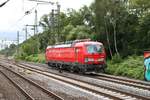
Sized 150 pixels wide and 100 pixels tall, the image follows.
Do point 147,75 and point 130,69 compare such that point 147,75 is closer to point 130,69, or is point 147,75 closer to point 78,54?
point 130,69

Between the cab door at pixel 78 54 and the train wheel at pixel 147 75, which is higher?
the cab door at pixel 78 54

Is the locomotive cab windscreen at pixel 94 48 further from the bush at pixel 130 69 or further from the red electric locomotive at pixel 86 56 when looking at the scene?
the bush at pixel 130 69

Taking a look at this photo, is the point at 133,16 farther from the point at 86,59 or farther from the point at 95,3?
the point at 86,59

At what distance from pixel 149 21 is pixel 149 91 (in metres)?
20.1

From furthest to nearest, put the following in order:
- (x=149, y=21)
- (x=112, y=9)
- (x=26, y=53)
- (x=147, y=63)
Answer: (x=26, y=53)
(x=112, y=9)
(x=149, y=21)
(x=147, y=63)

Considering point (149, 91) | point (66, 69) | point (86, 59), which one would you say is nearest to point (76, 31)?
point (66, 69)

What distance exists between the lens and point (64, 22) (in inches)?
3280

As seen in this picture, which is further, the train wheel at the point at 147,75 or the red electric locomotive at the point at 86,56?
the red electric locomotive at the point at 86,56

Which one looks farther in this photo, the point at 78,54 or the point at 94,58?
the point at 78,54

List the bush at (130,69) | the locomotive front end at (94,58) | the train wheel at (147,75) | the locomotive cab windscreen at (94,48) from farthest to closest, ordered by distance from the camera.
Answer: the locomotive cab windscreen at (94,48)
the locomotive front end at (94,58)
the bush at (130,69)
the train wheel at (147,75)

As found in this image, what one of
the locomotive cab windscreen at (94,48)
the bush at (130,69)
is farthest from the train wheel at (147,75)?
the locomotive cab windscreen at (94,48)

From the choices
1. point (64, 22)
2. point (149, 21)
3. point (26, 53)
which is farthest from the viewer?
point (26, 53)

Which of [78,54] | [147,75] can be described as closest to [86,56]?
[78,54]

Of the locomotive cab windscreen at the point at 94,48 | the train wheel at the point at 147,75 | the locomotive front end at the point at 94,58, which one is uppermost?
the locomotive cab windscreen at the point at 94,48
